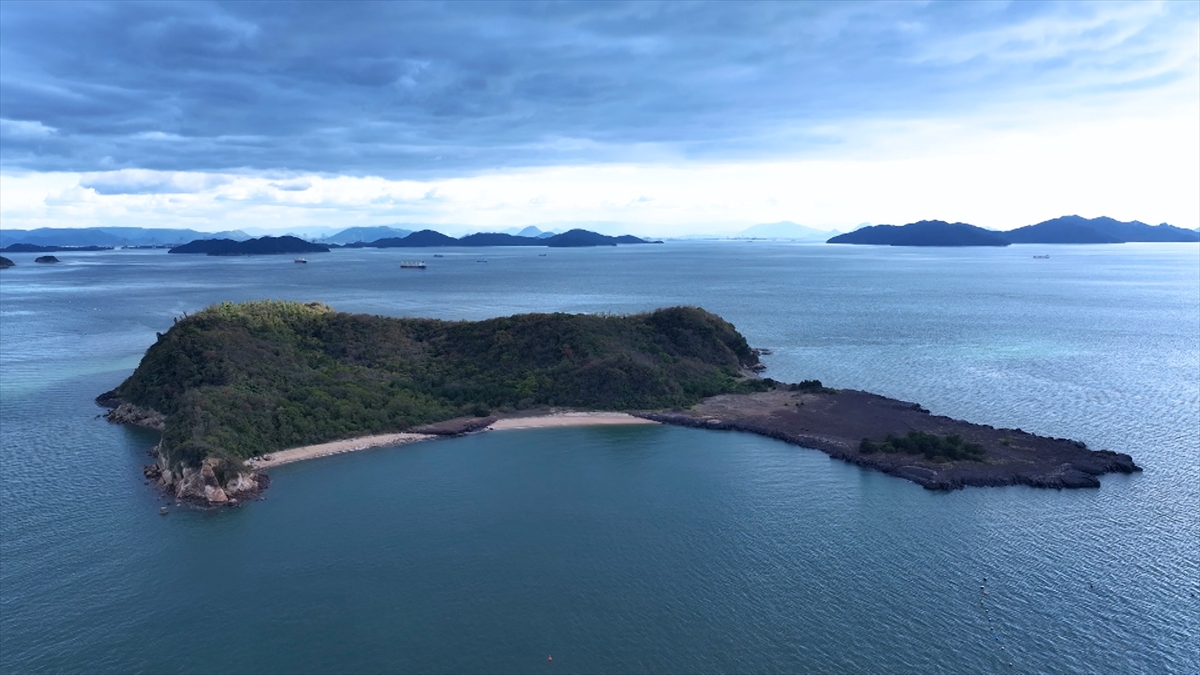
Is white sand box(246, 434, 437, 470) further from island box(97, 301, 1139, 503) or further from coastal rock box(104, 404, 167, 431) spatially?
coastal rock box(104, 404, 167, 431)

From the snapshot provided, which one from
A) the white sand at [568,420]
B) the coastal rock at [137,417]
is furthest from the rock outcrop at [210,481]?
the white sand at [568,420]

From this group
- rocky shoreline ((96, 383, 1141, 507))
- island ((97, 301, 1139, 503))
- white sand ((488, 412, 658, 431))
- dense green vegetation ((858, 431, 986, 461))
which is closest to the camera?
rocky shoreline ((96, 383, 1141, 507))

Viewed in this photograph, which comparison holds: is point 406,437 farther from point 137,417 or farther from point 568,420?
point 137,417

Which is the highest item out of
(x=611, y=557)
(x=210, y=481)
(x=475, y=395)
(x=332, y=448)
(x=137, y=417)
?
(x=475, y=395)

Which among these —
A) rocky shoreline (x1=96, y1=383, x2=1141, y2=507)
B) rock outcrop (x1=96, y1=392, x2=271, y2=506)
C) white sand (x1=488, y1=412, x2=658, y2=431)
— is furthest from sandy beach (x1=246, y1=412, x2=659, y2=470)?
rock outcrop (x1=96, y1=392, x2=271, y2=506)

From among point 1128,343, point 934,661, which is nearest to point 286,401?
point 934,661

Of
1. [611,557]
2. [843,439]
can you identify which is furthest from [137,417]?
[843,439]

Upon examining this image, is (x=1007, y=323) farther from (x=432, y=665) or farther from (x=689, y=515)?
(x=432, y=665)
